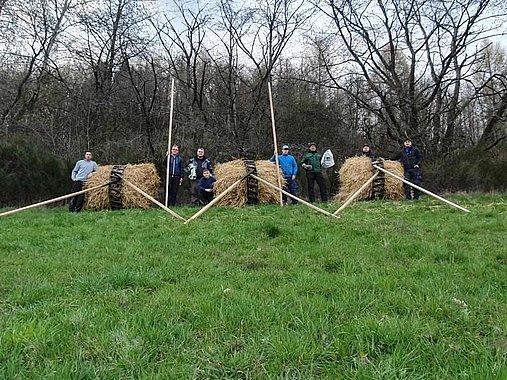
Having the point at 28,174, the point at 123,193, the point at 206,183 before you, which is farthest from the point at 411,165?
the point at 28,174

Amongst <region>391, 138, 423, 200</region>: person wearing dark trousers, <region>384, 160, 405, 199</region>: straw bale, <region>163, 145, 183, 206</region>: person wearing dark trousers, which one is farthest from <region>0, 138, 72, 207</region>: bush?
<region>391, 138, 423, 200</region>: person wearing dark trousers

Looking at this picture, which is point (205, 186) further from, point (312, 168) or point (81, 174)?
point (81, 174)

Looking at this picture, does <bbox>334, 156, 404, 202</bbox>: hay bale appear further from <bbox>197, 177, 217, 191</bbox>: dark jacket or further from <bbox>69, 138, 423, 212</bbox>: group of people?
<bbox>197, 177, 217, 191</bbox>: dark jacket

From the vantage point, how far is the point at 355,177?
41.0ft

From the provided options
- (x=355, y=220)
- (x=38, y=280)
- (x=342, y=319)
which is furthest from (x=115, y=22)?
(x=342, y=319)

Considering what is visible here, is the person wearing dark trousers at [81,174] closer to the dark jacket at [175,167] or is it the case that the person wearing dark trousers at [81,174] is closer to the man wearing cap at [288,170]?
the dark jacket at [175,167]

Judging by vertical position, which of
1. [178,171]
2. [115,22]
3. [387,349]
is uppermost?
[115,22]

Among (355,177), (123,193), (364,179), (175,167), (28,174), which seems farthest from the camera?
(28,174)

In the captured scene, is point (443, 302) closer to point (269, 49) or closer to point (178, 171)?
point (178, 171)

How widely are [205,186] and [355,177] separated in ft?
13.3

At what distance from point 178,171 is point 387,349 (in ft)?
32.4

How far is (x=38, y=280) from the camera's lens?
400 cm

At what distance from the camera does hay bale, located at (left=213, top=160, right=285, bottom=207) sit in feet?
35.8

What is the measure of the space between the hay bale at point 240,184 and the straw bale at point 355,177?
231 centimetres
